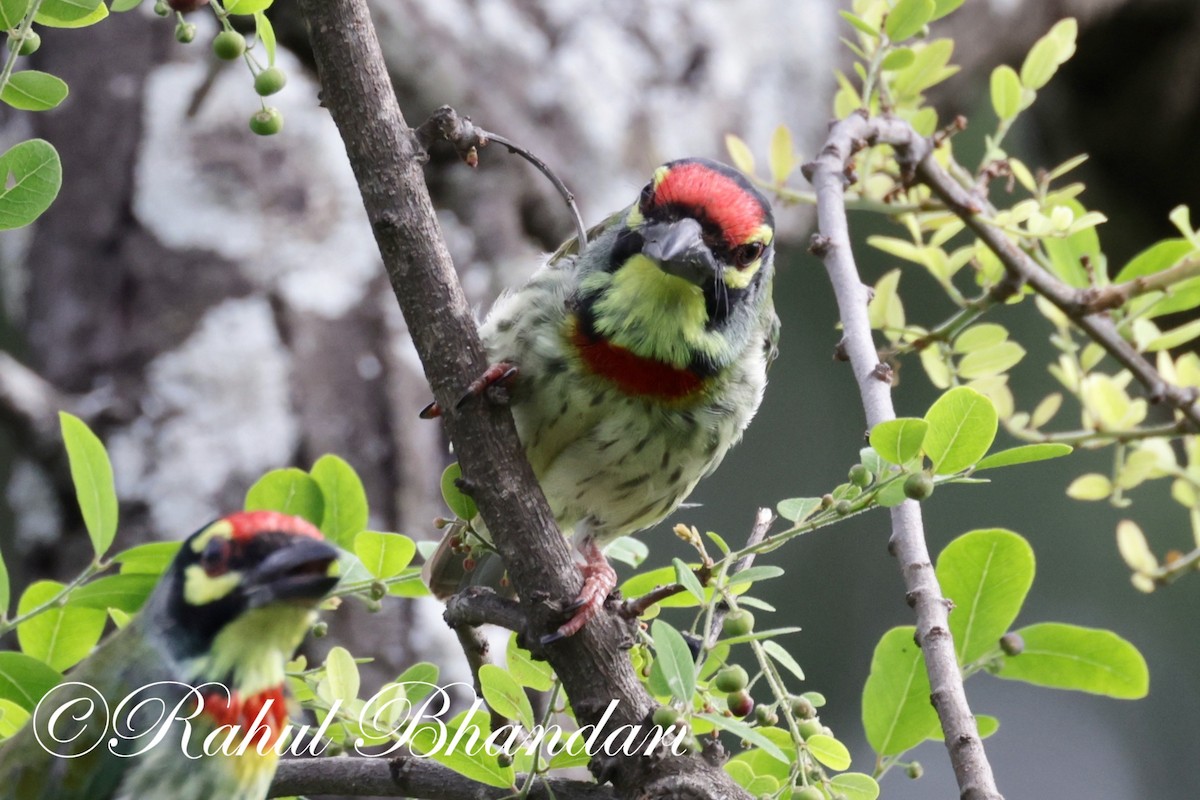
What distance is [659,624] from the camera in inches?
51.5

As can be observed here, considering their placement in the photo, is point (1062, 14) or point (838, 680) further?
point (838, 680)

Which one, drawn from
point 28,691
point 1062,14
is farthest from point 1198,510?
point 1062,14

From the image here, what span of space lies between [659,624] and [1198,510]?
1346 mm

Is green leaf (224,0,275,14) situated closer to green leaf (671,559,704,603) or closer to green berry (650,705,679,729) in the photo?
green leaf (671,559,704,603)

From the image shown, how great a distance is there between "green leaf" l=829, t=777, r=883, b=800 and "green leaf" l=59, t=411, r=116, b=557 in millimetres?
853

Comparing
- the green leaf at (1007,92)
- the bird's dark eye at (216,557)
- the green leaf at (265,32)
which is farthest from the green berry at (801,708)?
the green leaf at (1007,92)

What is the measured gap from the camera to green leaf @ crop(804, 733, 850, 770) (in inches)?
56.0

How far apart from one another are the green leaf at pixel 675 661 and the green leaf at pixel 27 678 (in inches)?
26.0

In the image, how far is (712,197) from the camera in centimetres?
213

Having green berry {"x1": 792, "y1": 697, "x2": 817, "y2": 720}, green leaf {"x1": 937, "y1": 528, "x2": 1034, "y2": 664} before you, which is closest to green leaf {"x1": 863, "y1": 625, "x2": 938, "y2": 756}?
green leaf {"x1": 937, "y1": 528, "x2": 1034, "y2": 664}

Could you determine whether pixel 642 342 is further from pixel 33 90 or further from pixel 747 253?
pixel 33 90

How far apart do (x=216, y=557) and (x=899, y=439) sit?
706mm

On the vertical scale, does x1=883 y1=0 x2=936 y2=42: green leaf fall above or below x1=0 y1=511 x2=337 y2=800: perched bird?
above

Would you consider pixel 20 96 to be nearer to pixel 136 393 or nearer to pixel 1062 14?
pixel 136 393
